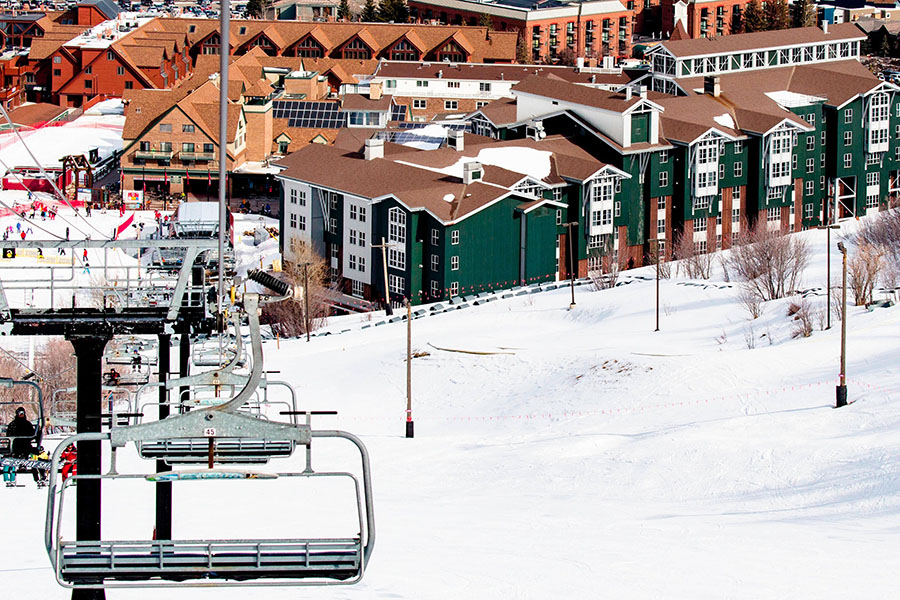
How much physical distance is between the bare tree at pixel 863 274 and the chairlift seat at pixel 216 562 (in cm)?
4075

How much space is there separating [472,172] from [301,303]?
1223cm

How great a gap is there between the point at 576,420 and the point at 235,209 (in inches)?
2043

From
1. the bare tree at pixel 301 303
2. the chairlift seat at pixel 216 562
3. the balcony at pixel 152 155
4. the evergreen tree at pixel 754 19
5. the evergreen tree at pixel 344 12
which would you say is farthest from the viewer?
the evergreen tree at pixel 344 12

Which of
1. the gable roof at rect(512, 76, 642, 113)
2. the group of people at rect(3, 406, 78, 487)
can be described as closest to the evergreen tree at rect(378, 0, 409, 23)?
the gable roof at rect(512, 76, 642, 113)

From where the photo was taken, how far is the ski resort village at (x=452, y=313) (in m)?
17.7

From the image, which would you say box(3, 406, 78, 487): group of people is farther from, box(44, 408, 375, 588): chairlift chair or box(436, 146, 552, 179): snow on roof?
box(436, 146, 552, 179): snow on roof

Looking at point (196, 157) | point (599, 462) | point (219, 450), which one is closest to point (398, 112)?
point (196, 157)

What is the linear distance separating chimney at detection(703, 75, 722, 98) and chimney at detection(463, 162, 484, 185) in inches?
817

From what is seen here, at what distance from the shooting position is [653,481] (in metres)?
32.5

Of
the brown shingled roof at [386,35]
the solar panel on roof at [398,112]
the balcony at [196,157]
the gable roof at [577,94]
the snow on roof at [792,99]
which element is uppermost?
the brown shingled roof at [386,35]

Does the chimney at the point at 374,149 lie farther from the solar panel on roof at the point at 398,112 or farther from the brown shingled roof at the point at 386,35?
the brown shingled roof at the point at 386,35

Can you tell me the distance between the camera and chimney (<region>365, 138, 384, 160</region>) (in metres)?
78.4

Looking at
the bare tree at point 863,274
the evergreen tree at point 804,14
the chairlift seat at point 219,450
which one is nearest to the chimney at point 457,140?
the bare tree at point 863,274

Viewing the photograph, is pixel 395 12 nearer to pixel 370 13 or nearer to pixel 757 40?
pixel 370 13
